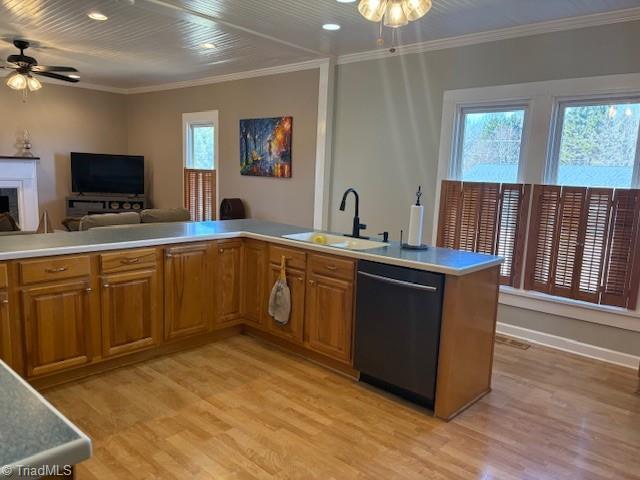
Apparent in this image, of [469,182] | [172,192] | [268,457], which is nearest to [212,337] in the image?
[268,457]

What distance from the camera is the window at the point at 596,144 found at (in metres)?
3.45

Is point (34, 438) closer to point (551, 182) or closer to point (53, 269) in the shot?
point (53, 269)

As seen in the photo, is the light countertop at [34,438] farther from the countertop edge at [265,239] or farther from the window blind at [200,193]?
the window blind at [200,193]

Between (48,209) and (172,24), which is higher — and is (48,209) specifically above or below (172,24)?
below

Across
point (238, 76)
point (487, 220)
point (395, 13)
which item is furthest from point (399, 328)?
point (238, 76)

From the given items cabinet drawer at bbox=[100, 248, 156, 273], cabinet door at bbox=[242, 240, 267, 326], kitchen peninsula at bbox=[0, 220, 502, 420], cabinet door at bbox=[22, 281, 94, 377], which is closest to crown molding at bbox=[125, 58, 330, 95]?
kitchen peninsula at bbox=[0, 220, 502, 420]

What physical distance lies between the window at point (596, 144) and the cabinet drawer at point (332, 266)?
1983mm

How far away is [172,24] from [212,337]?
8.97 ft

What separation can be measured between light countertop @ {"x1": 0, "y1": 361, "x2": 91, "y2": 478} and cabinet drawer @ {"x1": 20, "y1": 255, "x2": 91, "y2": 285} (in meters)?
1.90

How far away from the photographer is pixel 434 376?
104 inches

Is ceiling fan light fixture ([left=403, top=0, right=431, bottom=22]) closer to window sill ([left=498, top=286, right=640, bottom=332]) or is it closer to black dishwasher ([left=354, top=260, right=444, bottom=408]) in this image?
black dishwasher ([left=354, top=260, right=444, bottom=408])

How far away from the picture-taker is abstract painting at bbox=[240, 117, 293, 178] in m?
5.73

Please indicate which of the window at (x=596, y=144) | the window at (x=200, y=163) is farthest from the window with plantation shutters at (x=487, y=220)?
the window at (x=200, y=163)

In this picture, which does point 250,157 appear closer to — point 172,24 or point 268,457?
point 172,24
